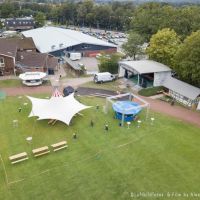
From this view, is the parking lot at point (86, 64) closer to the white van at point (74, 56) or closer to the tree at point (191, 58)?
the white van at point (74, 56)

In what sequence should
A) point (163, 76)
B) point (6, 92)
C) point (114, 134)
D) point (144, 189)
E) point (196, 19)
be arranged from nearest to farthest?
point (144, 189) < point (114, 134) < point (6, 92) < point (163, 76) < point (196, 19)

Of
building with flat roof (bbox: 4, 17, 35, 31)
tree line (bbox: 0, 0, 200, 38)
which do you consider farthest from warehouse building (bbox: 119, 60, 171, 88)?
building with flat roof (bbox: 4, 17, 35, 31)

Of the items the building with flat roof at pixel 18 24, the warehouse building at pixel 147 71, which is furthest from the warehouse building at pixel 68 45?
the building with flat roof at pixel 18 24

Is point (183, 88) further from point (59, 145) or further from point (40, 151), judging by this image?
point (40, 151)

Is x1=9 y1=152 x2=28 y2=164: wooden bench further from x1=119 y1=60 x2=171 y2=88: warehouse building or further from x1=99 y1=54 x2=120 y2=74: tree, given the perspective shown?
x1=99 y1=54 x2=120 y2=74: tree

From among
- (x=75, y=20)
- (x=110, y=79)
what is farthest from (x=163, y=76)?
(x=75, y=20)

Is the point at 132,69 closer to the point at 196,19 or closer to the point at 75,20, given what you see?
the point at 196,19


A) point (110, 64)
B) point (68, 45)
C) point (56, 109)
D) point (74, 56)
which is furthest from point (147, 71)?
point (68, 45)
